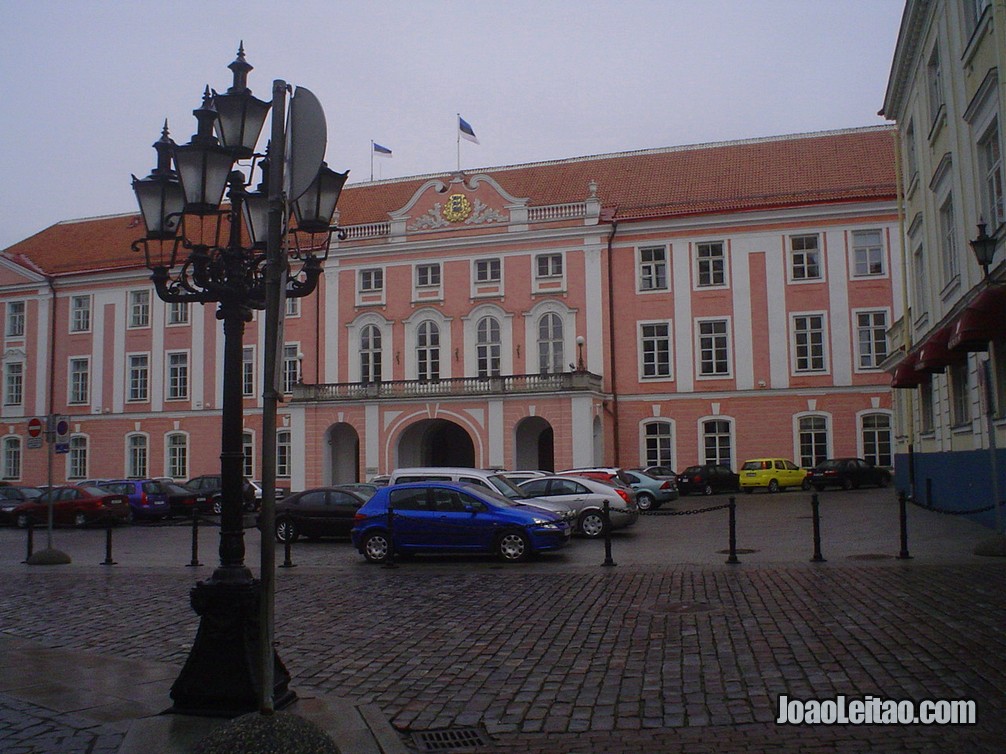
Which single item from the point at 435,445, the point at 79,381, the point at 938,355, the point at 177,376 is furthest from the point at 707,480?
the point at 79,381

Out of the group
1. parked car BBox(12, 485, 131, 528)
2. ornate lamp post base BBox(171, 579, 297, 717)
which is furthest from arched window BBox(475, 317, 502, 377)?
ornate lamp post base BBox(171, 579, 297, 717)

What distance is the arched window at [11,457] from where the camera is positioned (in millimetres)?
53188

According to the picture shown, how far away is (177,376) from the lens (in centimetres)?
5125

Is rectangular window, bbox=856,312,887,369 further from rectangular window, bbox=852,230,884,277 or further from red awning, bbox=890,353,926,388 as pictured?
red awning, bbox=890,353,926,388

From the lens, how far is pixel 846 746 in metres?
6.27

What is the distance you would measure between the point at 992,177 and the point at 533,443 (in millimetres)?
28196

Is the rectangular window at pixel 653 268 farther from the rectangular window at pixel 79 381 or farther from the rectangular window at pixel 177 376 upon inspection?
the rectangular window at pixel 79 381

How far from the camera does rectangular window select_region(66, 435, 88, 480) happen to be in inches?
2060

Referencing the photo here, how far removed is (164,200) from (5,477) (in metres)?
51.0

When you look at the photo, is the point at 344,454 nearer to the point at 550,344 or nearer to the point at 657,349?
the point at 550,344

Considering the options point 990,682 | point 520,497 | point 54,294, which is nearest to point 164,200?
point 990,682

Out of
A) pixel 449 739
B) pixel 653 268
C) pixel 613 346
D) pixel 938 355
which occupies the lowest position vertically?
pixel 449 739

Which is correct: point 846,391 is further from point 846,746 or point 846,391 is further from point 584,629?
point 846,746

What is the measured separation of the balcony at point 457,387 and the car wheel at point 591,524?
58.7 feet
